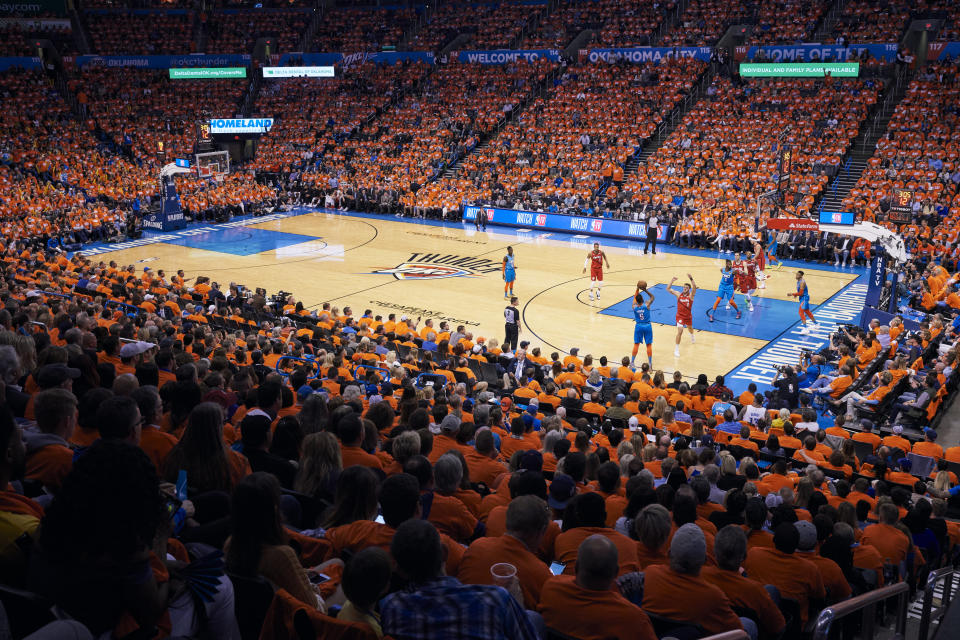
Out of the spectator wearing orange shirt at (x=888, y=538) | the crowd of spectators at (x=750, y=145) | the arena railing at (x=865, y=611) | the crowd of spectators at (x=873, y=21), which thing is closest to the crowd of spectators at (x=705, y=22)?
the crowd of spectators at (x=750, y=145)

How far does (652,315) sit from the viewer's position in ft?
69.9

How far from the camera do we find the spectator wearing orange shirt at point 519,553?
14.2 feet

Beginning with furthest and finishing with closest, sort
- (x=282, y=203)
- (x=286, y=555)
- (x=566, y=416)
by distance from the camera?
(x=282, y=203)
(x=566, y=416)
(x=286, y=555)

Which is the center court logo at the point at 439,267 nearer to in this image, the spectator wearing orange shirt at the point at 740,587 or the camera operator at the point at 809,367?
the camera operator at the point at 809,367

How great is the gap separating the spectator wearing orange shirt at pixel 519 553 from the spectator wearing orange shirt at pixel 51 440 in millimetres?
2426

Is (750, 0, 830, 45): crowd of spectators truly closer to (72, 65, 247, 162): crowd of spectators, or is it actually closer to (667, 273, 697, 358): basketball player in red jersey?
(667, 273, 697, 358): basketball player in red jersey

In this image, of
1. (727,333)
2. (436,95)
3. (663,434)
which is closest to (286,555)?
(663,434)

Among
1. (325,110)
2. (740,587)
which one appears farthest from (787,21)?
(740,587)

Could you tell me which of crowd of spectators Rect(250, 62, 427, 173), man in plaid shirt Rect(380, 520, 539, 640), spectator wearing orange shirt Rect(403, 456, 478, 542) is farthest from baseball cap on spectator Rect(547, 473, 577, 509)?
crowd of spectators Rect(250, 62, 427, 173)

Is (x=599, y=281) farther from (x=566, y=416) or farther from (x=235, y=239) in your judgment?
(x=235, y=239)

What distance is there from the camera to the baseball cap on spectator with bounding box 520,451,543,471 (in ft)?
22.1

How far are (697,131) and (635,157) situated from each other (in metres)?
2.93

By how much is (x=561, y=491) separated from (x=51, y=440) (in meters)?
3.55

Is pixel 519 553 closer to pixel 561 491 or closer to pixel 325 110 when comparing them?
pixel 561 491
